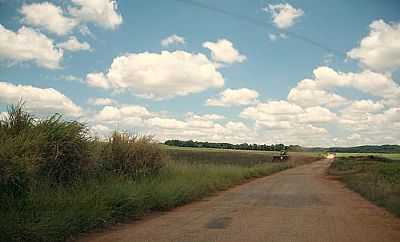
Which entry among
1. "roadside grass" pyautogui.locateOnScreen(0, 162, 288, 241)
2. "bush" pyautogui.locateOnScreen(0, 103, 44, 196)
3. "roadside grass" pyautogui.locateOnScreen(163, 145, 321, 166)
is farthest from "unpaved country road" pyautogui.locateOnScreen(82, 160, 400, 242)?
"roadside grass" pyautogui.locateOnScreen(163, 145, 321, 166)

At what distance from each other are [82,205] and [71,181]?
2559mm

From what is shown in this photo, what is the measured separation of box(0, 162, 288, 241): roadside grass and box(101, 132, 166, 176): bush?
25.1 inches

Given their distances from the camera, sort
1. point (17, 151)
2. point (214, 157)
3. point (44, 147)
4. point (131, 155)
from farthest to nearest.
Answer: point (214, 157), point (131, 155), point (44, 147), point (17, 151)

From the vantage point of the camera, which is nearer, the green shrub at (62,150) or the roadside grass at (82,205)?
the roadside grass at (82,205)

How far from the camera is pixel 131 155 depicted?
17.3m

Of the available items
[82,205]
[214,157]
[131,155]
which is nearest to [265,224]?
[82,205]

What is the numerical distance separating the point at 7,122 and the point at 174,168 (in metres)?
10.1

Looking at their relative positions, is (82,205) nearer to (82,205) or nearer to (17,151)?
(82,205)

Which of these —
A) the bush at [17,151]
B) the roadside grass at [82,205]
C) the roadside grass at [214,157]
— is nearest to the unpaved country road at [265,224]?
the roadside grass at [82,205]

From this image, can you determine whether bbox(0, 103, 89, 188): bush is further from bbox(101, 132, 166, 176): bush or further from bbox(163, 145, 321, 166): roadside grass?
bbox(163, 145, 321, 166): roadside grass

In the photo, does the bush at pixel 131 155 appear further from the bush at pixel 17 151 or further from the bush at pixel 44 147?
the bush at pixel 17 151

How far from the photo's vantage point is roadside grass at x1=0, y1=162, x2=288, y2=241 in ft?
27.1

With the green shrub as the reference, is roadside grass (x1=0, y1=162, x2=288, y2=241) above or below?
below

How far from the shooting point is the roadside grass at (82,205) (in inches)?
325
